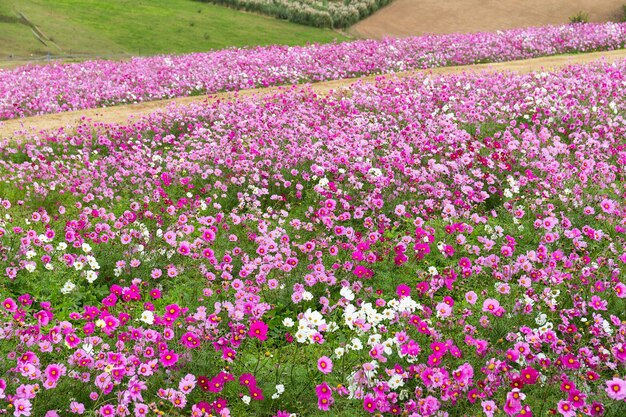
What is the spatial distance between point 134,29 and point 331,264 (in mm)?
22799

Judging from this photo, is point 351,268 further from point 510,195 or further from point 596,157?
point 596,157

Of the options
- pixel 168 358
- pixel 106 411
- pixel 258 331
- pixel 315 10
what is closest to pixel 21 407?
pixel 106 411

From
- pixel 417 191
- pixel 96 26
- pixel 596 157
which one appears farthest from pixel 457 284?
pixel 96 26

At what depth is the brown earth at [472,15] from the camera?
30828 mm

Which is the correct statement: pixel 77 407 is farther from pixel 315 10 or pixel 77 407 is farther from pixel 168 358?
pixel 315 10

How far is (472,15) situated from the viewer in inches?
1270

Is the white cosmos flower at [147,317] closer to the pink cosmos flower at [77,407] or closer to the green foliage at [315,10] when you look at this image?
the pink cosmos flower at [77,407]

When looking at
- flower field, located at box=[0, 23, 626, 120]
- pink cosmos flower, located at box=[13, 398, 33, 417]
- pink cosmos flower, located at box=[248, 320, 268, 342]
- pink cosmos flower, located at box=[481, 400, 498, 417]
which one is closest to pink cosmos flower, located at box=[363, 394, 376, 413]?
pink cosmos flower, located at box=[481, 400, 498, 417]

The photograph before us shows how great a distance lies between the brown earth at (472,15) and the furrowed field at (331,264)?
1988 cm

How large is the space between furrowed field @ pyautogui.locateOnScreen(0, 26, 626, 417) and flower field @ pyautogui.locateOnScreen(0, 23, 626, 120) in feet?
13.6

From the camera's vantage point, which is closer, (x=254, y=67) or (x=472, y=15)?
(x=254, y=67)

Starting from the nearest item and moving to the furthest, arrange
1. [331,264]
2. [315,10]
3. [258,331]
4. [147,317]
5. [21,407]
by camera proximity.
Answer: [21,407], [258,331], [147,317], [331,264], [315,10]

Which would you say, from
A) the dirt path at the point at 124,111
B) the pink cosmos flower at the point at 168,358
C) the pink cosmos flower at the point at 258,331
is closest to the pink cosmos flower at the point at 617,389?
the pink cosmos flower at the point at 258,331

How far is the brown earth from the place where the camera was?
101 feet
